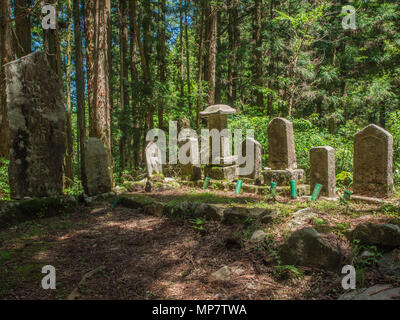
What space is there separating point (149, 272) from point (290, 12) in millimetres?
17260

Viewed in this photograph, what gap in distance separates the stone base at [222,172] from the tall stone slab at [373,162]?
3.94 metres

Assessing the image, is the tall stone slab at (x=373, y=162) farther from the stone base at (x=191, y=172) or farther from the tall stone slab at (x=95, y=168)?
the tall stone slab at (x=95, y=168)

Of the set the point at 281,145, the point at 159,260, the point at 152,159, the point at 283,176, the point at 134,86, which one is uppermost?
the point at 134,86

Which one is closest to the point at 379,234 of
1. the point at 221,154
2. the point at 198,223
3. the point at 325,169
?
the point at 198,223

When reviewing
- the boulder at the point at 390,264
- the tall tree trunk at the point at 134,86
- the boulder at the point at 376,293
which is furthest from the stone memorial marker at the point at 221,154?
the boulder at the point at 376,293

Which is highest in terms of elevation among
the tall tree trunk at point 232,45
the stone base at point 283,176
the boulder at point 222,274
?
the tall tree trunk at point 232,45

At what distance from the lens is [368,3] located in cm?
1588

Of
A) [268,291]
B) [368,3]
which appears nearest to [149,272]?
[268,291]

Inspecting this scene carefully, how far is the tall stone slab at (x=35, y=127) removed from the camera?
4785mm

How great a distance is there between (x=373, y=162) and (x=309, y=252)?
4.22 m

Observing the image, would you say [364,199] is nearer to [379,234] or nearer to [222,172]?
[379,234]

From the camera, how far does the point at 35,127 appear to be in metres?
5.00

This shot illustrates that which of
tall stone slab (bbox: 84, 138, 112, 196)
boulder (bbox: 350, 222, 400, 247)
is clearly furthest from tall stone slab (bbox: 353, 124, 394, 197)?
tall stone slab (bbox: 84, 138, 112, 196)

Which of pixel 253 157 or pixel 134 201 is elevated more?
pixel 253 157
